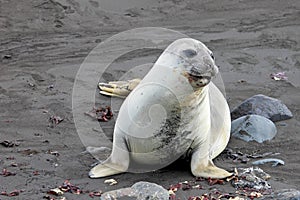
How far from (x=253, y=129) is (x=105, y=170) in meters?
1.61

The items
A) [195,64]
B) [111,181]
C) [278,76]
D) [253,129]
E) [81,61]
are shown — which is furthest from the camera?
[81,61]

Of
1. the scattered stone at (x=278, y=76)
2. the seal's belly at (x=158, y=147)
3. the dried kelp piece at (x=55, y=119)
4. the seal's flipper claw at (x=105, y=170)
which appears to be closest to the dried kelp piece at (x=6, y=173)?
the seal's flipper claw at (x=105, y=170)

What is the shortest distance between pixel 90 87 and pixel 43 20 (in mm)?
2855

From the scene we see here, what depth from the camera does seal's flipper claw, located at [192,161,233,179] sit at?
5.44 m

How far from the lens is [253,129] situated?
21.3 feet

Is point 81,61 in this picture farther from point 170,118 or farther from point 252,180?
point 252,180

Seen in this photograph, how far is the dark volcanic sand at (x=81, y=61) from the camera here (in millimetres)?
5602

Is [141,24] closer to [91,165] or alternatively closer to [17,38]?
[17,38]

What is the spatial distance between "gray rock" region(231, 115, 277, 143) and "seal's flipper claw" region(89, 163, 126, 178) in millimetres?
1411

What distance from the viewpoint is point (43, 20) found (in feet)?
34.0

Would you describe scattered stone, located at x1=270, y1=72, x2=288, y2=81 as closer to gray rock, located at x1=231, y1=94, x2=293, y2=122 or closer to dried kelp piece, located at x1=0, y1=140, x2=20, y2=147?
gray rock, located at x1=231, y1=94, x2=293, y2=122

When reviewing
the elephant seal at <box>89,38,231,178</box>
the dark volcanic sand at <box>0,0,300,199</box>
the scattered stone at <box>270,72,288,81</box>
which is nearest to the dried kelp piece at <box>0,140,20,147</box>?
the dark volcanic sand at <box>0,0,300,199</box>

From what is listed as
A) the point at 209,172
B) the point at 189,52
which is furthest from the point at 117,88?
the point at 189,52

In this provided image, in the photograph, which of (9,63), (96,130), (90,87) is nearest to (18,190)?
(96,130)
